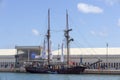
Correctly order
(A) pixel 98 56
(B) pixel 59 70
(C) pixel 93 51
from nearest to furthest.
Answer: (B) pixel 59 70, (A) pixel 98 56, (C) pixel 93 51

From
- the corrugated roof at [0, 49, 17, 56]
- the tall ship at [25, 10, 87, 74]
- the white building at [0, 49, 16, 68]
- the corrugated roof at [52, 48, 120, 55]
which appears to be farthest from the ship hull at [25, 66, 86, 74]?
the corrugated roof at [0, 49, 17, 56]

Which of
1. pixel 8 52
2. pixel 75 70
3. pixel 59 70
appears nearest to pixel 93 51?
pixel 59 70

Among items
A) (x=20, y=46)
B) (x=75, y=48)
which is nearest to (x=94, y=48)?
(x=75, y=48)

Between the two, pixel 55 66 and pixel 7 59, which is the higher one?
pixel 7 59

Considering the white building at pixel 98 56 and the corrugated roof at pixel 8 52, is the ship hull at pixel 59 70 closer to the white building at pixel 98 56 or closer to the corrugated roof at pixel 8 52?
the white building at pixel 98 56

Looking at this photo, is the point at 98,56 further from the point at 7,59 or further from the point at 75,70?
the point at 7,59

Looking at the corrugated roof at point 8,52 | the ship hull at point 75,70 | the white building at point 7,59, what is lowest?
the ship hull at point 75,70

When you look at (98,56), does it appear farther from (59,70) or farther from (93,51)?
(59,70)

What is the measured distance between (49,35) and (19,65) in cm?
2980

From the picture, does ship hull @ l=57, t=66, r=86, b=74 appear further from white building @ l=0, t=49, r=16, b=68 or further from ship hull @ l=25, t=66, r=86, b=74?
white building @ l=0, t=49, r=16, b=68

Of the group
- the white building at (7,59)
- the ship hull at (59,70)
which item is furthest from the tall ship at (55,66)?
the white building at (7,59)

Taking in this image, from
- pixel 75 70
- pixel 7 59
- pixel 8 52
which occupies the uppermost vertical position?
pixel 8 52

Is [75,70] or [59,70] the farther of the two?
[59,70]

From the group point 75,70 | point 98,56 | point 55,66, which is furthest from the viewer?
point 98,56
